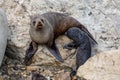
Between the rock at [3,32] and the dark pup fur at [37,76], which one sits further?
the rock at [3,32]

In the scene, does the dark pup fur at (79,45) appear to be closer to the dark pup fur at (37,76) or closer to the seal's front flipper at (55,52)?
the seal's front flipper at (55,52)

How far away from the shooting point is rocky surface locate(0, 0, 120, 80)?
7.20 meters

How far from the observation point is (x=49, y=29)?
7.33 m

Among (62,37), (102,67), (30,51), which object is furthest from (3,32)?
(102,67)

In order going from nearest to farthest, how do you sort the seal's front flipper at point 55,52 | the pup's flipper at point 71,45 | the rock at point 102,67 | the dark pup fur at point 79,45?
1. the rock at point 102,67
2. the dark pup fur at point 79,45
3. the seal's front flipper at point 55,52
4. the pup's flipper at point 71,45

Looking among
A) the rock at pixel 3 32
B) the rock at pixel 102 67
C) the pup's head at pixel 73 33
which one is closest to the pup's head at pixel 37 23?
the rock at pixel 3 32

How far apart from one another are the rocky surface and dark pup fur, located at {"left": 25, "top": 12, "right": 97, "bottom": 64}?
0.29 ft

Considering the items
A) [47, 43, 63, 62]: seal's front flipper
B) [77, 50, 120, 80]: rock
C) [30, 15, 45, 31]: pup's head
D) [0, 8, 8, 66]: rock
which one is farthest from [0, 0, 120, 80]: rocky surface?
[77, 50, 120, 80]: rock

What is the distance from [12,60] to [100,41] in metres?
1.39

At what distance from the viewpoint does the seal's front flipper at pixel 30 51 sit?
23.7 ft

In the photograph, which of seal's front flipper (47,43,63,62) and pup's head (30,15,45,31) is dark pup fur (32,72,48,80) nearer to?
seal's front flipper (47,43,63,62)

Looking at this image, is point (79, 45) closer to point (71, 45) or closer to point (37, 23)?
point (71, 45)

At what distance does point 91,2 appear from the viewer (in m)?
8.43

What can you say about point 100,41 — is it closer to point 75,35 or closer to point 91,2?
point 75,35
